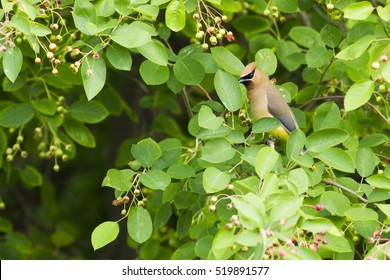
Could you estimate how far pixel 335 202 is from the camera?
131 inches

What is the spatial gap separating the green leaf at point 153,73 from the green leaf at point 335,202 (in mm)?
868

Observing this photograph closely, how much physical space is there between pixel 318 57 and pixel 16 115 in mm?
1575

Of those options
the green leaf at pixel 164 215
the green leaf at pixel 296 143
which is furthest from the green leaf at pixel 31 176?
the green leaf at pixel 296 143

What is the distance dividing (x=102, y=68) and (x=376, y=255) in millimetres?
1255

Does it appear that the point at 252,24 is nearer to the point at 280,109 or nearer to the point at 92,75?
the point at 280,109

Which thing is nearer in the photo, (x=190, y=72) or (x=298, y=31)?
(x=190, y=72)

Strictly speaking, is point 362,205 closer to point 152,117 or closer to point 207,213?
point 207,213

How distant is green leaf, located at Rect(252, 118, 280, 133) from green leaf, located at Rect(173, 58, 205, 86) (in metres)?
0.46

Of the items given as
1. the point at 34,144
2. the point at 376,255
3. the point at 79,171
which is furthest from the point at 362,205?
the point at 79,171

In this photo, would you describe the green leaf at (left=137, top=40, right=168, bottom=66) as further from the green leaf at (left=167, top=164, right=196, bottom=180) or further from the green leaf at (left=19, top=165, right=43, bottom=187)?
the green leaf at (left=19, top=165, right=43, bottom=187)

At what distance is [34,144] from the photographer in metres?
6.01

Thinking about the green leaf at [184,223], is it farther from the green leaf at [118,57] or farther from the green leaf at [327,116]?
the green leaf at [118,57]

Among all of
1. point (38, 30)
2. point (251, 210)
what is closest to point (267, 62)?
point (38, 30)

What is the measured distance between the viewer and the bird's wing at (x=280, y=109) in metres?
3.89
